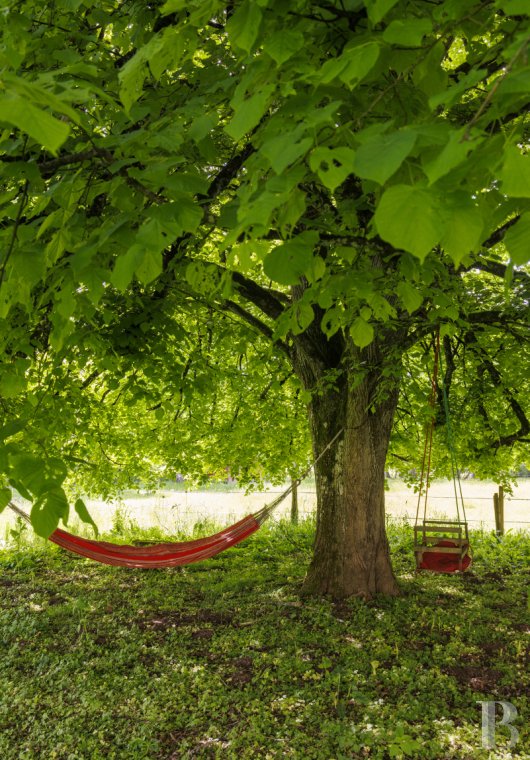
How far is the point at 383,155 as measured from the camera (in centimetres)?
101

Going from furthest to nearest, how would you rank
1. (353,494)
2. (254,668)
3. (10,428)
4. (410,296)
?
(353,494) < (254,668) < (410,296) < (10,428)

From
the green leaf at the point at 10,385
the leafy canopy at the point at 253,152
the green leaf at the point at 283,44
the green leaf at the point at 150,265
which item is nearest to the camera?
the leafy canopy at the point at 253,152

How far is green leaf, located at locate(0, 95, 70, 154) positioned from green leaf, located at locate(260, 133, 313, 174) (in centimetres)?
38

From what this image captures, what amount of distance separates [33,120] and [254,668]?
424 centimetres

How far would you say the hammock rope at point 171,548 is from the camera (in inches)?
222

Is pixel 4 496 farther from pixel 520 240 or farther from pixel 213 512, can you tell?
pixel 213 512

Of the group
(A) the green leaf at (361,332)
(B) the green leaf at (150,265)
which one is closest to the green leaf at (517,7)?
(B) the green leaf at (150,265)

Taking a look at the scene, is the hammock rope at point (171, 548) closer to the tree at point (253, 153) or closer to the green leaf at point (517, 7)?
the tree at point (253, 153)

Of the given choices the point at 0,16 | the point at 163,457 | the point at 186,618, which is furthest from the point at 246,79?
the point at 163,457

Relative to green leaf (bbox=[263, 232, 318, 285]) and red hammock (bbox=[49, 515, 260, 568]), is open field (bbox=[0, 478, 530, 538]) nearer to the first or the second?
red hammock (bbox=[49, 515, 260, 568])

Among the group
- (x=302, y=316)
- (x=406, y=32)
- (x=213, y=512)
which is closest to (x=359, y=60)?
(x=406, y=32)

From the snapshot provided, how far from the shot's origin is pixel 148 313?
484 cm

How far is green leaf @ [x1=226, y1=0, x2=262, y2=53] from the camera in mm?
1478

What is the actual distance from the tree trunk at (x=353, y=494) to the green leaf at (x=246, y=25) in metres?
4.18
